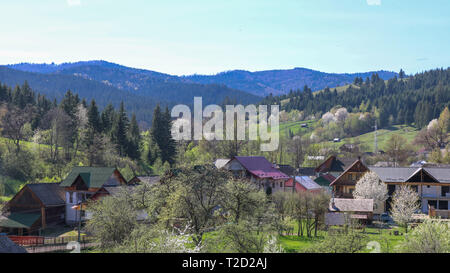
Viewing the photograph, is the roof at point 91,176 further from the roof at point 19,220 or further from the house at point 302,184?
the house at point 302,184

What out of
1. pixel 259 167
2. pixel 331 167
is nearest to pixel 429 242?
pixel 259 167

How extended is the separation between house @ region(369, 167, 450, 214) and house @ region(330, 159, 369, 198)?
11.5 feet

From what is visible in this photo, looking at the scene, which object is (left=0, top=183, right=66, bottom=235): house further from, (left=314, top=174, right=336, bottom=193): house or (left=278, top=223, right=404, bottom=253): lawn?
(left=314, top=174, right=336, bottom=193): house

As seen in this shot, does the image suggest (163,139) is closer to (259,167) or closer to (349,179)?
(259,167)

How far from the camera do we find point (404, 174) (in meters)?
63.2

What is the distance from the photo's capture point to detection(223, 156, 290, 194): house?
65188 mm

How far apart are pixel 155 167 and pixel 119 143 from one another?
8.05 meters

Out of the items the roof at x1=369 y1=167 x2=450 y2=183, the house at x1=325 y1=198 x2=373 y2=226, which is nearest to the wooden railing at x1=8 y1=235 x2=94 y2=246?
the house at x1=325 y1=198 x2=373 y2=226

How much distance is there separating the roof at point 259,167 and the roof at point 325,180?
1990cm

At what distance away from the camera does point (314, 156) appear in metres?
114

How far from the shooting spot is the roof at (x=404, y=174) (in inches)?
2418

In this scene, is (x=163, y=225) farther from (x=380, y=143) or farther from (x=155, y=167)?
(x=380, y=143)

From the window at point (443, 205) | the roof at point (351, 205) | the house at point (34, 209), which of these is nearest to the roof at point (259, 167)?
the roof at point (351, 205)
